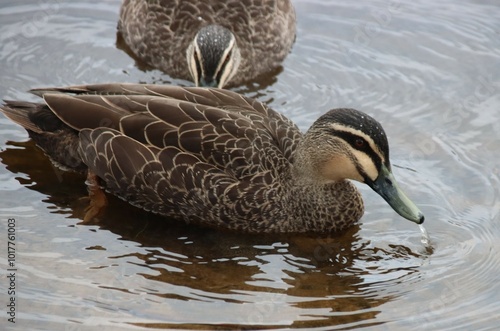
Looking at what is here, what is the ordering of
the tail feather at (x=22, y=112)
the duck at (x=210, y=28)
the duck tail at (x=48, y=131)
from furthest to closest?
the duck at (x=210, y=28), the tail feather at (x=22, y=112), the duck tail at (x=48, y=131)

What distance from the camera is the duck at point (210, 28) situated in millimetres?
12836

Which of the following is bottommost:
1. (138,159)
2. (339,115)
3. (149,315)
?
(149,315)

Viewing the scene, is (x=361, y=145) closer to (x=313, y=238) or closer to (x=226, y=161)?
(x=313, y=238)

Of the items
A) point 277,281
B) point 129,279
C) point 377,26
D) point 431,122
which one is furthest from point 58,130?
point 377,26

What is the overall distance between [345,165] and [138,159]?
188cm

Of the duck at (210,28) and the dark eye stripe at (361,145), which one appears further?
the duck at (210,28)

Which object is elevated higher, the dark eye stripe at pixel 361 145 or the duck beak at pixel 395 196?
the dark eye stripe at pixel 361 145

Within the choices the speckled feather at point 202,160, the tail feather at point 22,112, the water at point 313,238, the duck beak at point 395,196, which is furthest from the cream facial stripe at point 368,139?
the tail feather at point 22,112

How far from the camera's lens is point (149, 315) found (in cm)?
831

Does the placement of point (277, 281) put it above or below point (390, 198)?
below

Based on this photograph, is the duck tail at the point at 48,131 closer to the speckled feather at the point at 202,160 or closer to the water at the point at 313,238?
the speckled feather at the point at 202,160

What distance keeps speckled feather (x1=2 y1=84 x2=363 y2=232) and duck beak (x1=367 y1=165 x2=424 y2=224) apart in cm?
58

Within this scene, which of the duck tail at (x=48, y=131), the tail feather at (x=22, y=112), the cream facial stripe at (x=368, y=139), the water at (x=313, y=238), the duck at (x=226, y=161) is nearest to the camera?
the water at (x=313, y=238)

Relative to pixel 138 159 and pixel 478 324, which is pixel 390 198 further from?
pixel 138 159
